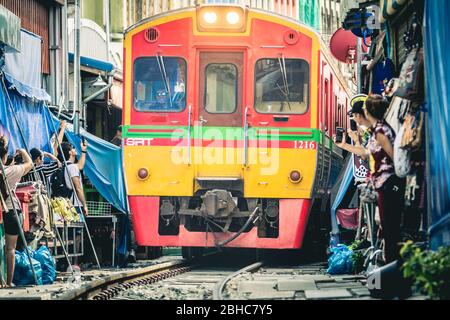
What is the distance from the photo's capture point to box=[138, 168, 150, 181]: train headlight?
1425cm

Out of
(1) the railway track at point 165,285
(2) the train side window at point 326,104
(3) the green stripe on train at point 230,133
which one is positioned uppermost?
(2) the train side window at point 326,104

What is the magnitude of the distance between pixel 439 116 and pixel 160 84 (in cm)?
697

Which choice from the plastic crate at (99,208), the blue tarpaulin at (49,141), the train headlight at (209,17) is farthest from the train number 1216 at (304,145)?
the plastic crate at (99,208)

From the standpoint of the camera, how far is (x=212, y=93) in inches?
565

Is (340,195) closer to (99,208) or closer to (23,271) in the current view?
(99,208)

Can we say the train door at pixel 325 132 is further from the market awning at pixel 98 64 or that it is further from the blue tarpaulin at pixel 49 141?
the market awning at pixel 98 64

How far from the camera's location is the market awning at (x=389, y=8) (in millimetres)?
10117

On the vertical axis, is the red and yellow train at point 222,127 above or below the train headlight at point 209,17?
below

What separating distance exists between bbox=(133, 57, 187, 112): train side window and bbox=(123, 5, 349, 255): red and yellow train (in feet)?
0.04

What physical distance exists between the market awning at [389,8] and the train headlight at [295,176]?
10.1 ft

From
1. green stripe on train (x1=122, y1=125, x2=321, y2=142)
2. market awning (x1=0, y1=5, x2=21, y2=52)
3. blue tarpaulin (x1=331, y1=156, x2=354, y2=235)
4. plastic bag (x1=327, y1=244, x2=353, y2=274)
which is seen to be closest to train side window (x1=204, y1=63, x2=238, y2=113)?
green stripe on train (x1=122, y1=125, x2=321, y2=142)

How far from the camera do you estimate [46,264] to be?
39.0ft
